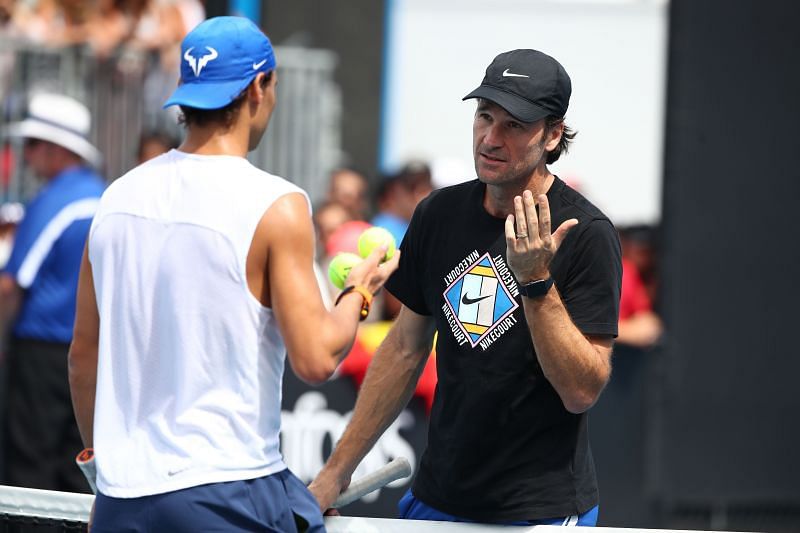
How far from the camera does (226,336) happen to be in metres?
3.15

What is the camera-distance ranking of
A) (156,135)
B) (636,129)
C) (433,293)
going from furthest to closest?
(636,129)
(156,135)
(433,293)

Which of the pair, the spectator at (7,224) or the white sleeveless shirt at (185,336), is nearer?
the white sleeveless shirt at (185,336)

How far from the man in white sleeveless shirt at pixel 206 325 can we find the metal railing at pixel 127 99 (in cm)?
592

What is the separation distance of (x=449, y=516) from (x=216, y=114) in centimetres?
130

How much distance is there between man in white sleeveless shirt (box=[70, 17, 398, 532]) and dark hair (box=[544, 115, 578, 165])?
82 centimetres

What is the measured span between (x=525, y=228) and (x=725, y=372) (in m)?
5.42

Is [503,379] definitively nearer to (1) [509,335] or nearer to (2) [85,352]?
(1) [509,335]

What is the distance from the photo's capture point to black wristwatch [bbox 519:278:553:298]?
3330 millimetres

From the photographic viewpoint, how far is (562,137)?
12.5 ft

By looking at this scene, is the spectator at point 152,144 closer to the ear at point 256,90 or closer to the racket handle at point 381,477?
the racket handle at point 381,477

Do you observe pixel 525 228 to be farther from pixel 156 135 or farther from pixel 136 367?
pixel 156 135

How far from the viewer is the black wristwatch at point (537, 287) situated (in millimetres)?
3330

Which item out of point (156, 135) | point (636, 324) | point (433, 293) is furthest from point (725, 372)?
point (433, 293)

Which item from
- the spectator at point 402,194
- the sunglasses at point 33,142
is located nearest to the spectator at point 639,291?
the spectator at point 402,194
